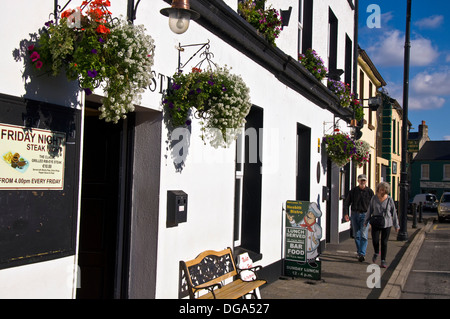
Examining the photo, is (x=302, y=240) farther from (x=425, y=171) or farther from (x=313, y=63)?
(x=425, y=171)

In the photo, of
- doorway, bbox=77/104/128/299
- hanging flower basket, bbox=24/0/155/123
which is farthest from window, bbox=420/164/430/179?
hanging flower basket, bbox=24/0/155/123

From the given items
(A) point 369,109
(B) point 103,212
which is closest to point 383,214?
(B) point 103,212

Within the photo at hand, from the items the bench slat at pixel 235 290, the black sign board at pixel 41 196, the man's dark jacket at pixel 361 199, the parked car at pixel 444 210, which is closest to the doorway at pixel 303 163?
the man's dark jacket at pixel 361 199

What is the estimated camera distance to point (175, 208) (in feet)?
16.0

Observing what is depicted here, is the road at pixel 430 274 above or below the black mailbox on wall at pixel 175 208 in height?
below

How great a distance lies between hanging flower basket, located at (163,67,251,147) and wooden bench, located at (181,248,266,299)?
1.38 metres

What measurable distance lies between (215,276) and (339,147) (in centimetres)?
673

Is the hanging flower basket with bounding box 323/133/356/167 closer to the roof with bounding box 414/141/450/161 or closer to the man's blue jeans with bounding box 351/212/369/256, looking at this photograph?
the man's blue jeans with bounding box 351/212/369/256

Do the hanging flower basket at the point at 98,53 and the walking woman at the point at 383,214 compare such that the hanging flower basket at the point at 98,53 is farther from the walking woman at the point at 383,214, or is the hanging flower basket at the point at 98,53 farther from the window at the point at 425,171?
the window at the point at 425,171

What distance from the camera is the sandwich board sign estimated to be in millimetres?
7984

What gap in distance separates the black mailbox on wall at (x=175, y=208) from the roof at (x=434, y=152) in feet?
175

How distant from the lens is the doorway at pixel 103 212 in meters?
4.88

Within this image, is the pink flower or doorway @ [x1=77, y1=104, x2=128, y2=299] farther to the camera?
doorway @ [x1=77, y1=104, x2=128, y2=299]

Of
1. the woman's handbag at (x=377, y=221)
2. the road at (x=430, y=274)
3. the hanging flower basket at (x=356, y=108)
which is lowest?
the road at (x=430, y=274)
